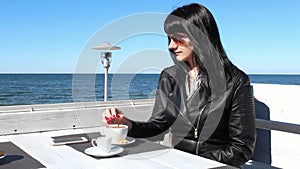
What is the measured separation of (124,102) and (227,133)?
807 millimetres

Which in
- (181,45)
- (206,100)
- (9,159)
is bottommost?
(9,159)

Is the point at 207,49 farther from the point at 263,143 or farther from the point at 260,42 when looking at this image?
the point at 260,42

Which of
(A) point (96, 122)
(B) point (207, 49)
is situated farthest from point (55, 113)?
(B) point (207, 49)

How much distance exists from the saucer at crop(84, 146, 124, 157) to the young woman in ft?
0.51

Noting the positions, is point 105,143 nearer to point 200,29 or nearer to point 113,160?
point 113,160

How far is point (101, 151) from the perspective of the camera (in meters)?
→ 1.10

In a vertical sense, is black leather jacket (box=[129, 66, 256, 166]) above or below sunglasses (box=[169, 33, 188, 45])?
below

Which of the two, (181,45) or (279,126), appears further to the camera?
(279,126)

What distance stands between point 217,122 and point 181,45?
1.07 ft

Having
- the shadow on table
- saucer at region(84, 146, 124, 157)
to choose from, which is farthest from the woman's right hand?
the shadow on table

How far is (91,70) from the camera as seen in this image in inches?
47.6

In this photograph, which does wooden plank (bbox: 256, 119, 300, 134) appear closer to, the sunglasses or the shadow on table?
the sunglasses

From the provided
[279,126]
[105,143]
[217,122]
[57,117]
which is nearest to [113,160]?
[105,143]

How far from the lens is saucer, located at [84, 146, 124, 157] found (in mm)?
1070
